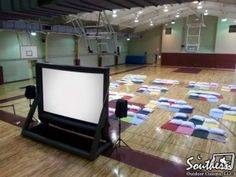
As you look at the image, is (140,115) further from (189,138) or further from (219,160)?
(219,160)

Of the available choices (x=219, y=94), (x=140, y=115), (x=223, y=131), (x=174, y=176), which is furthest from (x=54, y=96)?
(x=219, y=94)

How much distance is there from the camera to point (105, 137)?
147 inches

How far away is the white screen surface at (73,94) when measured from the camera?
12.2 ft

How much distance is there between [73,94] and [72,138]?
87 cm

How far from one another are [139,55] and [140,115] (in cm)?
1508

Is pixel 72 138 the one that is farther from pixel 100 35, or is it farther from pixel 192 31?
pixel 192 31

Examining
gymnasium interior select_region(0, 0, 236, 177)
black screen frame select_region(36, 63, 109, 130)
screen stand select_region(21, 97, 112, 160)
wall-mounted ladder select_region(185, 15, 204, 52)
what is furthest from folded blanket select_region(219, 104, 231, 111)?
wall-mounted ladder select_region(185, 15, 204, 52)

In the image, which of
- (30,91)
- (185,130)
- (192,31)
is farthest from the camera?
(192,31)

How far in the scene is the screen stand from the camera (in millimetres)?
3373

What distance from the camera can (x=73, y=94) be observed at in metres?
3.96

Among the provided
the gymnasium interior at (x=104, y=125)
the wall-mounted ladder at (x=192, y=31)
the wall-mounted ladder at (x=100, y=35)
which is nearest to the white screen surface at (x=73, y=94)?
the gymnasium interior at (x=104, y=125)

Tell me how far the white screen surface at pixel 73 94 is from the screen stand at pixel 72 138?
27 cm

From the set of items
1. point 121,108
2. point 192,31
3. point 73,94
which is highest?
point 192,31

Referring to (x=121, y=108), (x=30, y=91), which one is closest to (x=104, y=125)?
(x=121, y=108)
